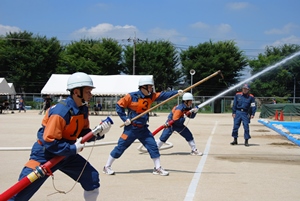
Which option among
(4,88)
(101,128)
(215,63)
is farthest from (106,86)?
(101,128)

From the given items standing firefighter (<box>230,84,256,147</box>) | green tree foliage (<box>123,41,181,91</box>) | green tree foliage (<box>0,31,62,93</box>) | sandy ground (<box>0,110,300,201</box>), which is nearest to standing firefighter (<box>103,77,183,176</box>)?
sandy ground (<box>0,110,300,201</box>)

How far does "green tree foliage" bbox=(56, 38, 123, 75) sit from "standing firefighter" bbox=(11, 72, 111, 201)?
181ft

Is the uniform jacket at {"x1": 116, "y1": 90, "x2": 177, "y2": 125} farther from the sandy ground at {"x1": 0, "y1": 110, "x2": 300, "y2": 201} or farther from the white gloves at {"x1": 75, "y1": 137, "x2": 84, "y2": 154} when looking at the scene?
the white gloves at {"x1": 75, "y1": 137, "x2": 84, "y2": 154}

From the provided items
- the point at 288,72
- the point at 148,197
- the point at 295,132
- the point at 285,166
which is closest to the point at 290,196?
the point at 148,197

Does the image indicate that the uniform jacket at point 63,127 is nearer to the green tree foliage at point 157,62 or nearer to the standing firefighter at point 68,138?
the standing firefighter at point 68,138

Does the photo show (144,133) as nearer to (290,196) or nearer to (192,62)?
(290,196)

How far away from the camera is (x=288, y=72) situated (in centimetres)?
5369

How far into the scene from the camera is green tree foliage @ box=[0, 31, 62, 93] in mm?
58781

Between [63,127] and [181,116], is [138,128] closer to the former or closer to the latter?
[181,116]

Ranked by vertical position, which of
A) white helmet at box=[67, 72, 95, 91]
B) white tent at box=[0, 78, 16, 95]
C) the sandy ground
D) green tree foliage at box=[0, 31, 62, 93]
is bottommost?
the sandy ground

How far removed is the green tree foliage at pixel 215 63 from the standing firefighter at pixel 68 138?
170 feet

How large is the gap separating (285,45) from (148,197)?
180 ft

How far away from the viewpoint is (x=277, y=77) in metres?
54.8

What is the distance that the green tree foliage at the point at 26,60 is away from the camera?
58781mm
